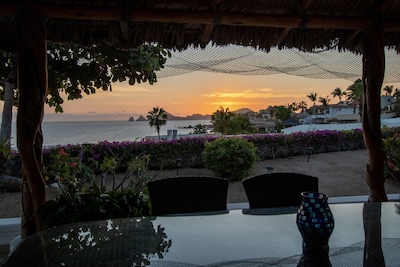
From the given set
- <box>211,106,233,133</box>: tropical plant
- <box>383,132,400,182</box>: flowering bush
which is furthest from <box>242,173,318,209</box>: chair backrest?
<box>211,106,233,133</box>: tropical plant

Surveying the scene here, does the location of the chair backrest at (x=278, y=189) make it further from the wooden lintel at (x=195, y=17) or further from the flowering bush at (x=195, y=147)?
the flowering bush at (x=195, y=147)

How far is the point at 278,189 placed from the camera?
1.90 meters

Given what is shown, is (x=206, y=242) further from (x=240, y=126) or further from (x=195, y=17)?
(x=240, y=126)

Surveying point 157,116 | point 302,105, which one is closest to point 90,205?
point 157,116

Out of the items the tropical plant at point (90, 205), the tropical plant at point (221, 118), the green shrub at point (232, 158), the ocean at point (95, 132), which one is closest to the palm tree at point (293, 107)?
the ocean at point (95, 132)

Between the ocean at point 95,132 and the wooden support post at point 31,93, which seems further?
the ocean at point 95,132

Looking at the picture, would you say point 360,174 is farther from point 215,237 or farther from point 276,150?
point 215,237

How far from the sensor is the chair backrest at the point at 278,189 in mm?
1885

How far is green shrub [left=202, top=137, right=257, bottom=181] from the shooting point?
7037 millimetres

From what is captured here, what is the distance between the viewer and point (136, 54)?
9.53ft

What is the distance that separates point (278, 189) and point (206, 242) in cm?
73

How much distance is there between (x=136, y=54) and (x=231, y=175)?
4.82 meters

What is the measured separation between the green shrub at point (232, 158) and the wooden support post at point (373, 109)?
4661 mm

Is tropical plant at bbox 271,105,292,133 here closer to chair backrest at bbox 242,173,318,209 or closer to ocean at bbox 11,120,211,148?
ocean at bbox 11,120,211,148
